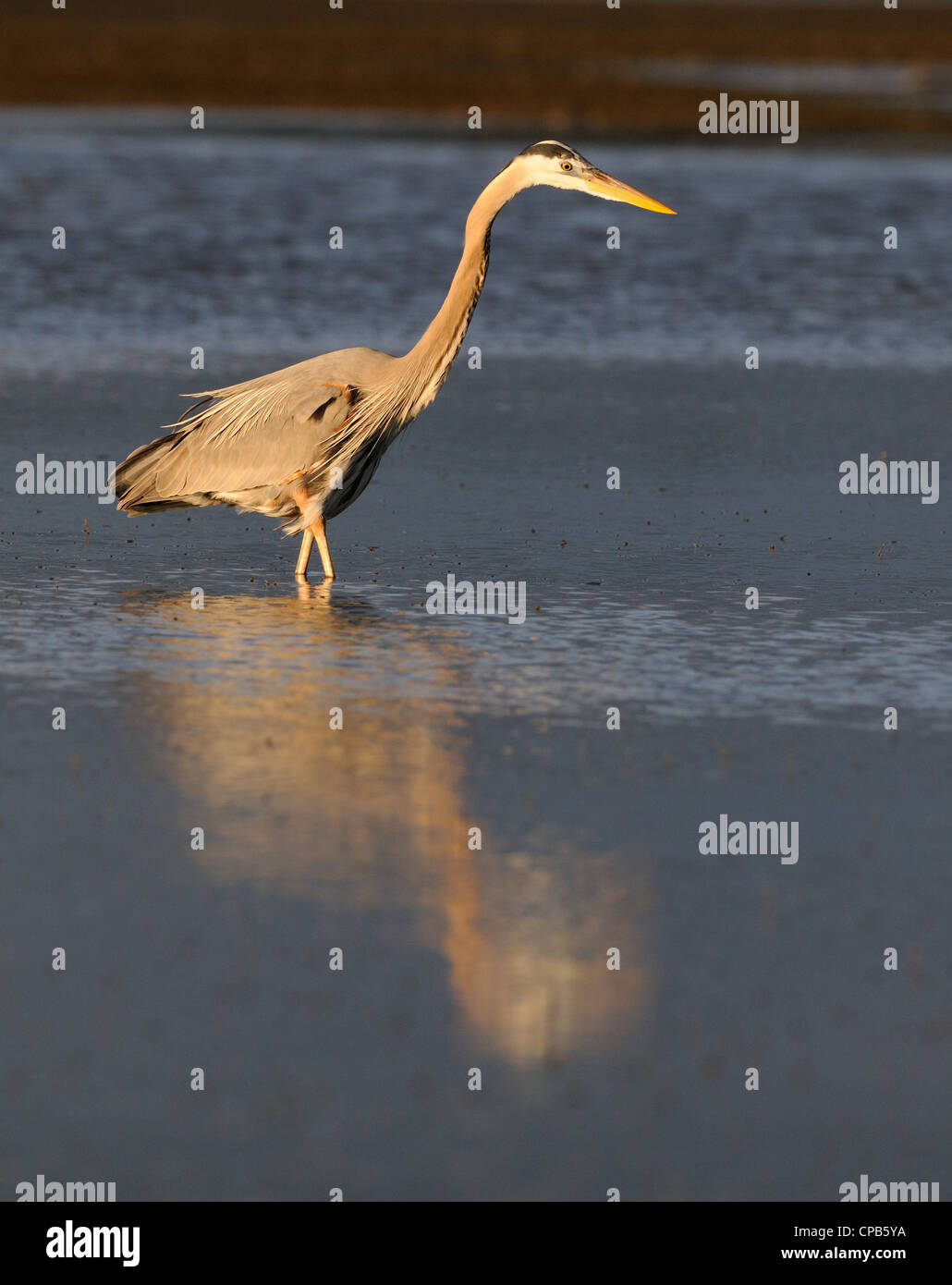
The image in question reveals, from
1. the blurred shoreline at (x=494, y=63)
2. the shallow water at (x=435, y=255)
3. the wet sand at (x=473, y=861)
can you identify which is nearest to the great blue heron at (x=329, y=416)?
the wet sand at (x=473, y=861)

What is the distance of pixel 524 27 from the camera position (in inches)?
2825

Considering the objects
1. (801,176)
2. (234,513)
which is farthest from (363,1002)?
(801,176)

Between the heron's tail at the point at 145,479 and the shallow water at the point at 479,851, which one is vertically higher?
the heron's tail at the point at 145,479

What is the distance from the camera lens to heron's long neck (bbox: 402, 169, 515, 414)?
1221 cm

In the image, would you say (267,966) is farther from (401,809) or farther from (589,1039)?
(401,809)

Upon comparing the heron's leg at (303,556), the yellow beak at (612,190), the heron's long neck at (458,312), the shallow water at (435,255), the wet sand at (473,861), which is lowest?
the wet sand at (473,861)

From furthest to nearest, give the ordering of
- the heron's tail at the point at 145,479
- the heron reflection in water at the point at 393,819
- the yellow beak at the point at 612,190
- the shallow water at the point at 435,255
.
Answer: the shallow water at the point at 435,255
the heron's tail at the point at 145,479
the yellow beak at the point at 612,190
the heron reflection in water at the point at 393,819

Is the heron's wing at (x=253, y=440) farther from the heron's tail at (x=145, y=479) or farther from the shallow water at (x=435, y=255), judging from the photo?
the shallow water at (x=435, y=255)

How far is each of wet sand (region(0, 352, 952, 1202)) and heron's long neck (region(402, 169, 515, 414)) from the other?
3.64 ft

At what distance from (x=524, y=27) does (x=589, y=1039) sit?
6866 cm

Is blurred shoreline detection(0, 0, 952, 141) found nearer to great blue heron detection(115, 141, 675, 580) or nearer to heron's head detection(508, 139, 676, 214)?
heron's head detection(508, 139, 676, 214)

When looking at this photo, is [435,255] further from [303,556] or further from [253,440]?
[303,556]

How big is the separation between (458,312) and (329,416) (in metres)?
0.92

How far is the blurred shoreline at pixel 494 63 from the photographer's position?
1780 inches
